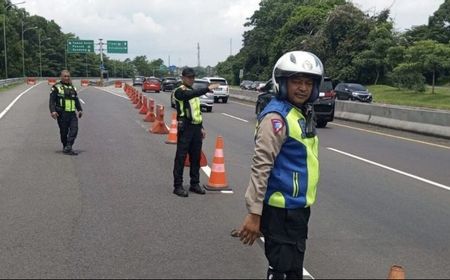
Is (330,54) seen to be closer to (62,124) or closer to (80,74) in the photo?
(62,124)

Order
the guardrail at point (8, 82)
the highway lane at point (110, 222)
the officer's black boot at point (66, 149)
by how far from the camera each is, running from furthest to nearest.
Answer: the guardrail at point (8, 82), the officer's black boot at point (66, 149), the highway lane at point (110, 222)

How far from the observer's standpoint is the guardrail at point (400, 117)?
660 inches

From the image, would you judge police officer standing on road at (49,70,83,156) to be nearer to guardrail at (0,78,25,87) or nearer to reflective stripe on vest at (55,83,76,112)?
reflective stripe on vest at (55,83,76,112)

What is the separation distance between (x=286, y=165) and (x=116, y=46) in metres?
83.3

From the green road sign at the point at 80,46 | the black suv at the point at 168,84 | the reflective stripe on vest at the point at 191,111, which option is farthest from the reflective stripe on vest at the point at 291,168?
the green road sign at the point at 80,46

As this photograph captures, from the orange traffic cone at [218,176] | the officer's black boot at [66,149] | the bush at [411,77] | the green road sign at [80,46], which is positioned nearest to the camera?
the orange traffic cone at [218,176]

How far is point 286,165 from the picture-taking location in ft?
10.2

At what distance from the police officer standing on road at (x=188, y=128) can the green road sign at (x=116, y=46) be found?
7749cm

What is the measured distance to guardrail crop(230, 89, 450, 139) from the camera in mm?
16759

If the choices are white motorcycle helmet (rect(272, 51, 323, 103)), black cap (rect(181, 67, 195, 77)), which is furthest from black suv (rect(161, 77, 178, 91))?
white motorcycle helmet (rect(272, 51, 323, 103))

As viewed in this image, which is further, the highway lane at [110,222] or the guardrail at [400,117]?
the guardrail at [400,117]

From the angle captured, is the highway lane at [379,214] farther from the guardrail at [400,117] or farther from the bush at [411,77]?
the bush at [411,77]

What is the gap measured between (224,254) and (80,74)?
14867cm

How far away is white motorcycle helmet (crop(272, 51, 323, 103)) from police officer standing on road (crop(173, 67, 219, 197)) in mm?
4889
